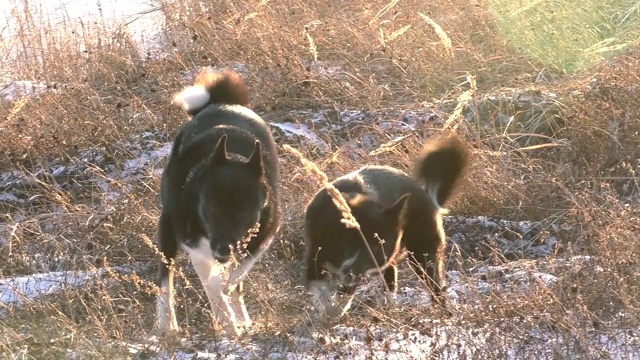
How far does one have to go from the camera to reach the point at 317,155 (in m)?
7.21

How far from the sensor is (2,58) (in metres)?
9.90

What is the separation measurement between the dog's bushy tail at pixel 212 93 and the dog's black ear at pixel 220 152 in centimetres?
94

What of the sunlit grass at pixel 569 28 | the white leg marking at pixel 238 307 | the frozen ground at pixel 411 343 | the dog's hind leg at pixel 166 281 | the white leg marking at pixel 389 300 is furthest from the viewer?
the sunlit grass at pixel 569 28

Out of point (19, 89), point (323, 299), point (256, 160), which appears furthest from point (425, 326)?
point (19, 89)

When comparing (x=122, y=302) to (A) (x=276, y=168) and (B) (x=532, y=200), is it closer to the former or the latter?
(A) (x=276, y=168)

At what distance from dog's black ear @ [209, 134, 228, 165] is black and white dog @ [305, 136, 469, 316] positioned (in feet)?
1.81

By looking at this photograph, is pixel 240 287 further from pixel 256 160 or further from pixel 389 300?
pixel 389 300

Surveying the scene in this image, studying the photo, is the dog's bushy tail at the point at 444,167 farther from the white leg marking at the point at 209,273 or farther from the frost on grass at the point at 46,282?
the frost on grass at the point at 46,282

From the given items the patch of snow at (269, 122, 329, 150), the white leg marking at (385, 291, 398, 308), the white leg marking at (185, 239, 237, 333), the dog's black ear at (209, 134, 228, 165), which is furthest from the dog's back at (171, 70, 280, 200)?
the patch of snow at (269, 122, 329, 150)

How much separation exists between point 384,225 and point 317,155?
2232mm

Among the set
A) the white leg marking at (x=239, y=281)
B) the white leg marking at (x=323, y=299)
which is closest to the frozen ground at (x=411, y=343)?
the white leg marking at (x=323, y=299)

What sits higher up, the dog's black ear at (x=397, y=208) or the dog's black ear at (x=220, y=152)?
the dog's black ear at (x=220, y=152)

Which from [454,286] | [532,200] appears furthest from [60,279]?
[532,200]

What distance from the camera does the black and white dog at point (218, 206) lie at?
4.82 m
